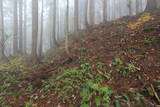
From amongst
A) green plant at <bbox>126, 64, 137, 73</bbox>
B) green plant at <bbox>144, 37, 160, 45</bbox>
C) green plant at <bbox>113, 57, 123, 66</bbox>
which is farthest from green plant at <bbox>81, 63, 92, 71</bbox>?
green plant at <bbox>144, 37, 160, 45</bbox>

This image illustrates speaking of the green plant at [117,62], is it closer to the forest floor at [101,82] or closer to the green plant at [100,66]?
the forest floor at [101,82]

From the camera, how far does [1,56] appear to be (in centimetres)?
1154

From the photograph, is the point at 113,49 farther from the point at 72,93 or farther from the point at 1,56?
the point at 1,56

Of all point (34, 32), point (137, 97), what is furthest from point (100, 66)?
point (34, 32)

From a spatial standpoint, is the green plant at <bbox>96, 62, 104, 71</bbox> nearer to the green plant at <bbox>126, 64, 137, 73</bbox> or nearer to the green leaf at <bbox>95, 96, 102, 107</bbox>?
the green plant at <bbox>126, 64, 137, 73</bbox>

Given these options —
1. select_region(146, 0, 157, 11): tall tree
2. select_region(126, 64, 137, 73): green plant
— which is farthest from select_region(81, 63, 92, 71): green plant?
select_region(146, 0, 157, 11): tall tree

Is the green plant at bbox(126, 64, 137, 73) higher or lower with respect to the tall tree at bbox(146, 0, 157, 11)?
lower

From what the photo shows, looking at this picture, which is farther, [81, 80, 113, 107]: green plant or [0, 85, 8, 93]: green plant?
[0, 85, 8, 93]: green plant

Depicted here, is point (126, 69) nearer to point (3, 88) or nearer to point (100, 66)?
point (100, 66)

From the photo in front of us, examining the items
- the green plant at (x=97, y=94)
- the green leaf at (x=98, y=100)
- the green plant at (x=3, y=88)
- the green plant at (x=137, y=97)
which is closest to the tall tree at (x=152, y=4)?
the green plant at (x=137, y=97)

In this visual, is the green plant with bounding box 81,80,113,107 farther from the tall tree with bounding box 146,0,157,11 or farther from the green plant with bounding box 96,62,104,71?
the tall tree with bounding box 146,0,157,11

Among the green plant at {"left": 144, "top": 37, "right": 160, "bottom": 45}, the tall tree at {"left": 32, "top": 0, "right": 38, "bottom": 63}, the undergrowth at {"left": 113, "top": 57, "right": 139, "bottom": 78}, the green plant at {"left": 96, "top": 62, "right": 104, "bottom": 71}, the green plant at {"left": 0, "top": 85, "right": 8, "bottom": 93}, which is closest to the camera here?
the undergrowth at {"left": 113, "top": 57, "right": 139, "bottom": 78}

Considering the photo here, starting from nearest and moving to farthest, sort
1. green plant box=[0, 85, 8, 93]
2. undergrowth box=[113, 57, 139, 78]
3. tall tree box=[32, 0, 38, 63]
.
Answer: undergrowth box=[113, 57, 139, 78] → green plant box=[0, 85, 8, 93] → tall tree box=[32, 0, 38, 63]

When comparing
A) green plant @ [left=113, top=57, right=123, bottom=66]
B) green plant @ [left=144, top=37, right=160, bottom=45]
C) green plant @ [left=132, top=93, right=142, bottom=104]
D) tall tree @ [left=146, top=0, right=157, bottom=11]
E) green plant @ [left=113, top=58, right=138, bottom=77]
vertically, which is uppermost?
tall tree @ [left=146, top=0, right=157, bottom=11]
